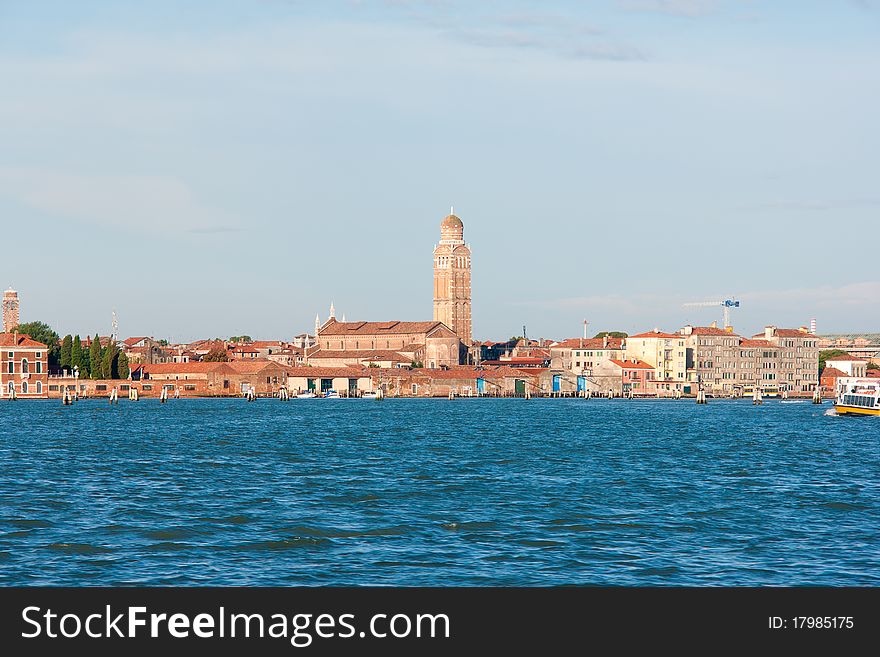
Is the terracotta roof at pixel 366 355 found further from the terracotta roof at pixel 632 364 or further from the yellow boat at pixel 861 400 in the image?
the yellow boat at pixel 861 400

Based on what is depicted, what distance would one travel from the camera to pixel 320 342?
600 feet

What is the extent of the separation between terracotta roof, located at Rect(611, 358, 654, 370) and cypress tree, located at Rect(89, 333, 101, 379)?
63213 mm

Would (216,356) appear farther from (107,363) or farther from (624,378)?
(624,378)

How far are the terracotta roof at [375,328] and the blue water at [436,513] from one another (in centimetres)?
11975

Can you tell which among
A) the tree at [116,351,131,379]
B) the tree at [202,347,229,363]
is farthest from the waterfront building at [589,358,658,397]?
the tree at [116,351,131,379]

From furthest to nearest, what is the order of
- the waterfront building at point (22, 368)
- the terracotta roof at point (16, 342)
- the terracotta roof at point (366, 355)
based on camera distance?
the terracotta roof at point (366, 355)
the waterfront building at point (22, 368)
the terracotta roof at point (16, 342)

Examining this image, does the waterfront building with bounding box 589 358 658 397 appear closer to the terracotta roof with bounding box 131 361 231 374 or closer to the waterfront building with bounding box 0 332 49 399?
the terracotta roof with bounding box 131 361 231 374

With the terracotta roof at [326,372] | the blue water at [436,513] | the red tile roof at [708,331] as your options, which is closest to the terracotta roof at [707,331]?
the red tile roof at [708,331]

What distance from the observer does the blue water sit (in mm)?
20469

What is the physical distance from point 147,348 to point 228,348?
591 inches

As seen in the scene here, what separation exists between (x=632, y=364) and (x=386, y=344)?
32.7m

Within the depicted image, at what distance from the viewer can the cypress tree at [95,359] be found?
145000 millimetres
